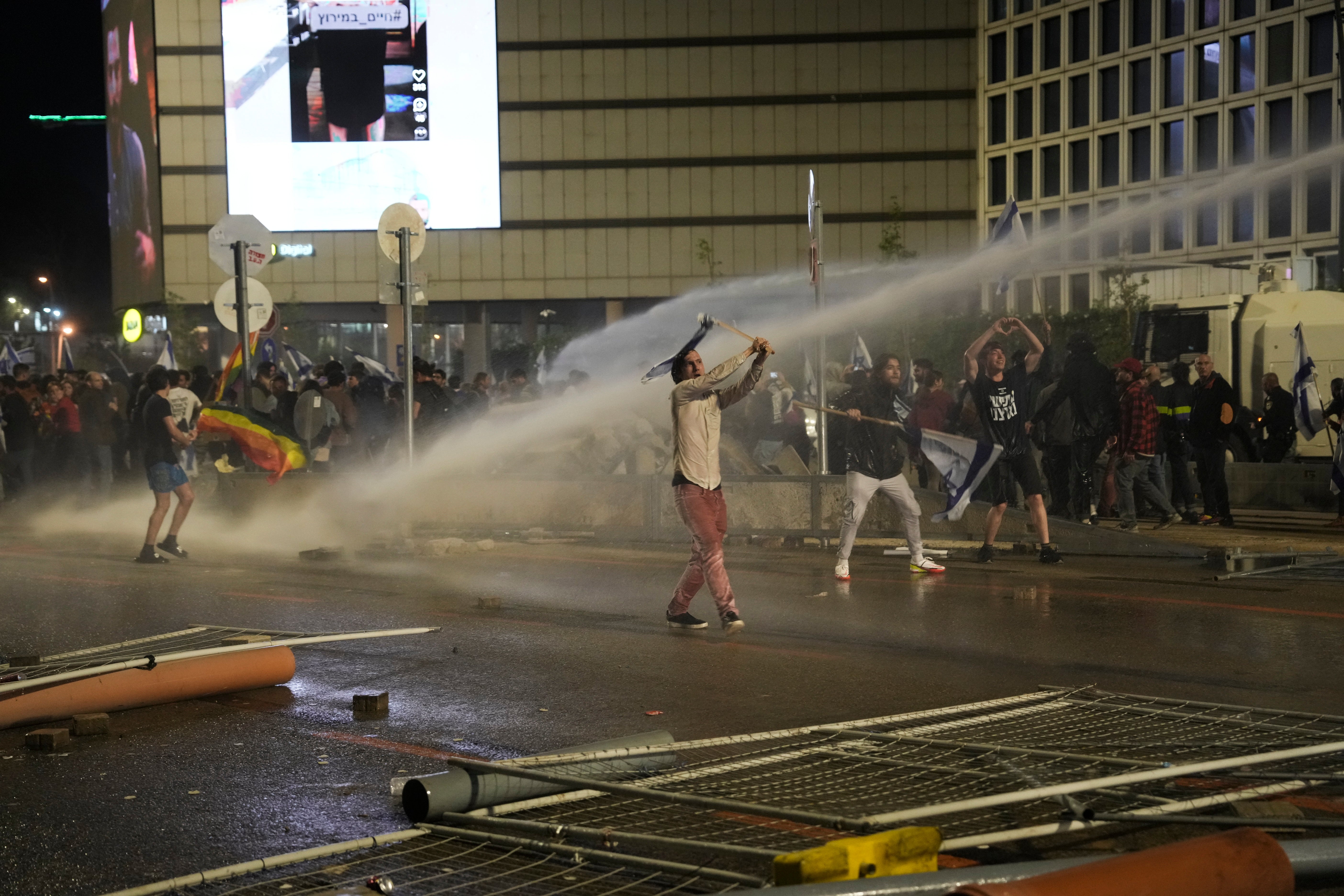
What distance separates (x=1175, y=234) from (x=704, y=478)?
4520 cm

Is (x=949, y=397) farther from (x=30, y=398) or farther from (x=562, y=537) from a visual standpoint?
(x=30, y=398)

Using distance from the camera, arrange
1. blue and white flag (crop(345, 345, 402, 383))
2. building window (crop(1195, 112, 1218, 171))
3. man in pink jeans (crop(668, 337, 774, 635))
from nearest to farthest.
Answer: man in pink jeans (crop(668, 337, 774, 635)) < blue and white flag (crop(345, 345, 402, 383)) < building window (crop(1195, 112, 1218, 171))

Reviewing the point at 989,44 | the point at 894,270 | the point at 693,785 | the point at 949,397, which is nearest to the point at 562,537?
the point at 949,397

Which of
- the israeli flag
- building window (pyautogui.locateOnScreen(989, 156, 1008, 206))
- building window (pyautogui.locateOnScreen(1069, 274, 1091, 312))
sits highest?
building window (pyautogui.locateOnScreen(989, 156, 1008, 206))

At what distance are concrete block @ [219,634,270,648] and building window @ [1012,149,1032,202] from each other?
4729 cm

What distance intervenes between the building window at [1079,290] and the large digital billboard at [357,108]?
20787mm

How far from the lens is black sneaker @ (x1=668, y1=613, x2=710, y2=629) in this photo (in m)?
9.03

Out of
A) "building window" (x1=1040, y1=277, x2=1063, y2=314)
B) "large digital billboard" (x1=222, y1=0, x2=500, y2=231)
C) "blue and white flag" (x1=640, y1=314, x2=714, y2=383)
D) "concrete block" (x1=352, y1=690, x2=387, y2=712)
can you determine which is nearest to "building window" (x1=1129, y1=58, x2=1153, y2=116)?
"building window" (x1=1040, y1=277, x2=1063, y2=314)

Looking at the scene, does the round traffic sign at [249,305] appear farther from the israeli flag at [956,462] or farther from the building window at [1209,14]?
the building window at [1209,14]

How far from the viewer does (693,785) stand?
4.88 meters

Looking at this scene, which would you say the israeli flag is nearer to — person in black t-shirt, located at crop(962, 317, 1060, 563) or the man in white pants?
person in black t-shirt, located at crop(962, 317, 1060, 563)

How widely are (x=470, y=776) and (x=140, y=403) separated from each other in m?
14.5

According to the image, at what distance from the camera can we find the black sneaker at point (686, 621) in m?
9.03

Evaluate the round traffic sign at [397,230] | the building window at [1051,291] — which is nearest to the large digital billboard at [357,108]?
the building window at [1051,291]
